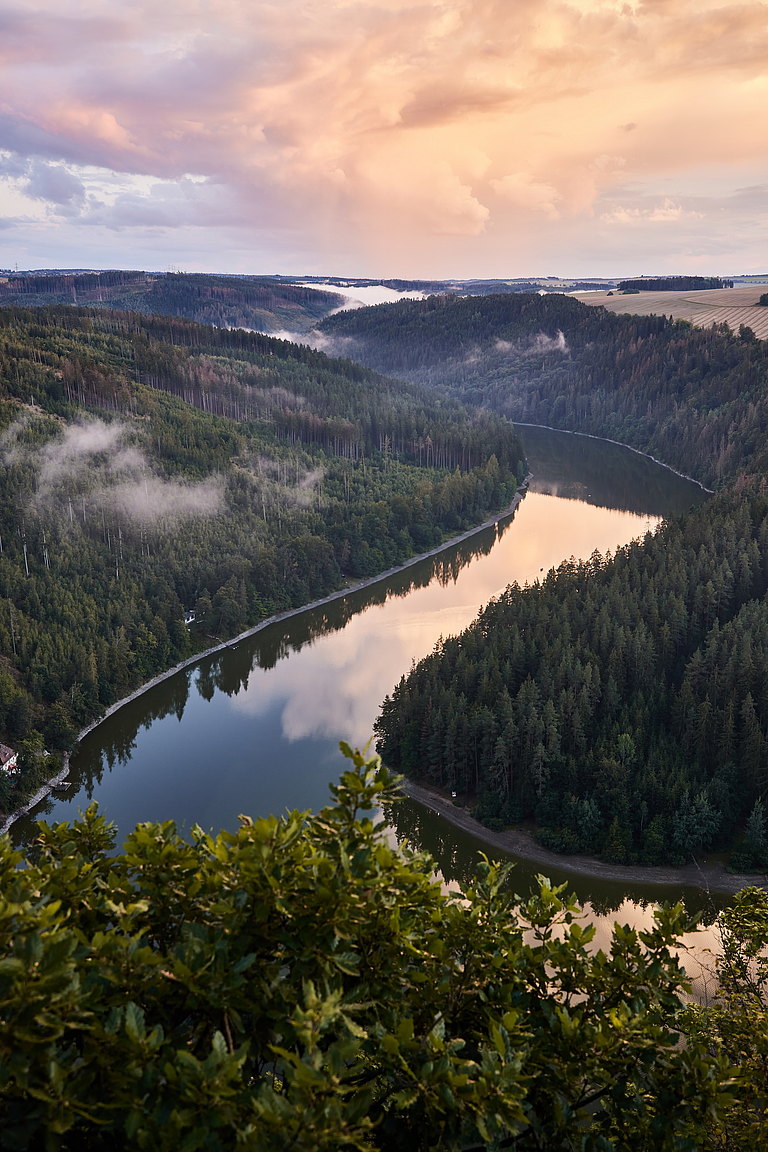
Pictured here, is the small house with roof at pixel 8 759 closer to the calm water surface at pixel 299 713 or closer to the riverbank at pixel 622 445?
the calm water surface at pixel 299 713

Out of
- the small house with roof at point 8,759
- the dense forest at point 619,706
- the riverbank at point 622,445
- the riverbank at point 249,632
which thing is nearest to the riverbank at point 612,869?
the dense forest at point 619,706

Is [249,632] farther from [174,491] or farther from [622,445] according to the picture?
[622,445]

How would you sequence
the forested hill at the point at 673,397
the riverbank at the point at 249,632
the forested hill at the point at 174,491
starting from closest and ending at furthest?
the riverbank at the point at 249,632 < the forested hill at the point at 174,491 < the forested hill at the point at 673,397

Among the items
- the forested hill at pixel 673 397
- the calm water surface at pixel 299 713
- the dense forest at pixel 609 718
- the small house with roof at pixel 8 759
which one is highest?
the forested hill at pixel 673 397

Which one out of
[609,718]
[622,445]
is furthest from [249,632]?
[622,445]

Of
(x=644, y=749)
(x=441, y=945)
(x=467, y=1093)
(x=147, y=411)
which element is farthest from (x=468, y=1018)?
(x=147, y=411)

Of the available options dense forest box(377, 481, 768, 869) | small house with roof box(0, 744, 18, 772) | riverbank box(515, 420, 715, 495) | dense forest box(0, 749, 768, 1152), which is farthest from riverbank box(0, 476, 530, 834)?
dense forest box(0, 749, 768, 1152)

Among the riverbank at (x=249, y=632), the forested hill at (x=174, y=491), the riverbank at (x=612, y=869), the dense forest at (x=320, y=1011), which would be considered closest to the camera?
the dense forest at (x=320, y=1011)
